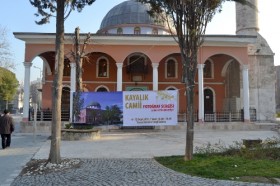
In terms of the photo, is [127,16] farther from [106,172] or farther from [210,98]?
[106,172]

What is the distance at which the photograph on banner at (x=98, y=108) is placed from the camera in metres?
19.5

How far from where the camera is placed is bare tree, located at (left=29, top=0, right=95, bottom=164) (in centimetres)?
950

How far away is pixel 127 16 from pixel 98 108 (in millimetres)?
17147

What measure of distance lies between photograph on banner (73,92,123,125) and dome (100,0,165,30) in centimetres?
1566

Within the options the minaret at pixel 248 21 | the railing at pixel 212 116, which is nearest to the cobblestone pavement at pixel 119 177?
the railing at pixel 212 116

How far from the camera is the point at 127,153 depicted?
11812 millimetres

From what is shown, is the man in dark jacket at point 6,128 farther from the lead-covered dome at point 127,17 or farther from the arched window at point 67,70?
the lead-covered dome at point 127,17

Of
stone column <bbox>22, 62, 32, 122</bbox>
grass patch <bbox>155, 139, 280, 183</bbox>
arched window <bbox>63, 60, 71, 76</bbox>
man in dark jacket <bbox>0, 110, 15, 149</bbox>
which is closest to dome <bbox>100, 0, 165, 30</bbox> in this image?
arched window <bbox>63, 60, 71, 76</bbox>

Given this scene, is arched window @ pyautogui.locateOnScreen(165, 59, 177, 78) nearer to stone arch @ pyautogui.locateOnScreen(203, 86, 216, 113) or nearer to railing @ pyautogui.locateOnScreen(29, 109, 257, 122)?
stone arch @ pyautogui.locateOnScreen(203, 86, 216, 113)

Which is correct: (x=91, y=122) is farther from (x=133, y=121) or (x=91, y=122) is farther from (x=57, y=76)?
(x=57, y=76)

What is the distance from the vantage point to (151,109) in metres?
19.3

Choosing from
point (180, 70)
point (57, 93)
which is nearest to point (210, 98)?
point (180, 70)

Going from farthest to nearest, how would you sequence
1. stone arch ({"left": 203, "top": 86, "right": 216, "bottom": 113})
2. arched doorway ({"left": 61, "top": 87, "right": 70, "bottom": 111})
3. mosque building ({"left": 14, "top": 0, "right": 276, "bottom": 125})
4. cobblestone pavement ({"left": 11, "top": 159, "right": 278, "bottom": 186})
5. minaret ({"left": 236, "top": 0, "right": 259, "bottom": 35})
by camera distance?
1. minaret ({"left": 236, "top": 0, "right": 259, "bottom": 35})
2. stone arch ({"left": 203, "top": 86, "right": 216, "bottom": 113})
3. arched doorway ({"left": 61, "top": 87, "right": 70, "bottom": 111})
4. mosque building ({"left": 14, "top": 0, "right": 276, "bottom": 125})
5. cobblestone pavement ({"left": 11, "top": 159, "right": 278, "bottom": 186})

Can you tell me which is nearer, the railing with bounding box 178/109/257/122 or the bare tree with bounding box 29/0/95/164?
the bare tree with bounding box 29/0/95/164
